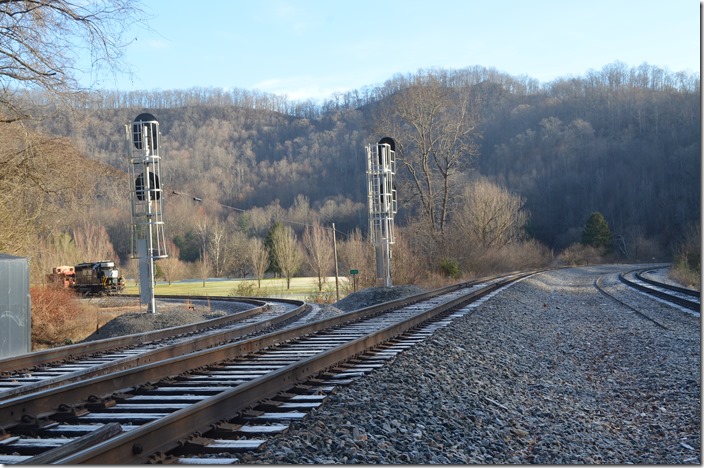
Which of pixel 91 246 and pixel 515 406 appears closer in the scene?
pixel 515 406

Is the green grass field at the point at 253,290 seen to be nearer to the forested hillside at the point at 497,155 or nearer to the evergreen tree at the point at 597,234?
the forested hillside at the point at 497,155

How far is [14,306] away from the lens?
540 inches

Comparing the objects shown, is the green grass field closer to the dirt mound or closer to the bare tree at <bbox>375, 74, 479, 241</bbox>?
the bare tree at <bbox>375, 74, 479, 241</bbox>

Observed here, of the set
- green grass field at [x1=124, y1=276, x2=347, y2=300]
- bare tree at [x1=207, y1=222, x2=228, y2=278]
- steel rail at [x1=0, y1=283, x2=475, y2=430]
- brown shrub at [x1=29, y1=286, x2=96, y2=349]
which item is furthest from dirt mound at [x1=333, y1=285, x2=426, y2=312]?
bare tree at [x1=207, y1=222, x2=228, y2=278]

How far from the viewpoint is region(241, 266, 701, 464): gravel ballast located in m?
6.16

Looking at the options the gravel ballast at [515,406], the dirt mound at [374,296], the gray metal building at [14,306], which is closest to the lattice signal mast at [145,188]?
the dirt mound at [374,296]

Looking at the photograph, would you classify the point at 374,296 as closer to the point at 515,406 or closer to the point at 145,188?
the point at 145,188

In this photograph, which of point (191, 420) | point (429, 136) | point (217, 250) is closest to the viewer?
point (191, 420)

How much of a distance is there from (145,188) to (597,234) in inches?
3232

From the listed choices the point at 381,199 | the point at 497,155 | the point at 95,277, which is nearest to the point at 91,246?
the point at 95,277

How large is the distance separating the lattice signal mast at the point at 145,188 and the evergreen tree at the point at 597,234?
8068cm

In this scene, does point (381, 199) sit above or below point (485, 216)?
above

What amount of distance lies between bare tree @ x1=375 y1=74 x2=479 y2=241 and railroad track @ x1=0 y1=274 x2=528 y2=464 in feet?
122

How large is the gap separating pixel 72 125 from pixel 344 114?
151823 mm
